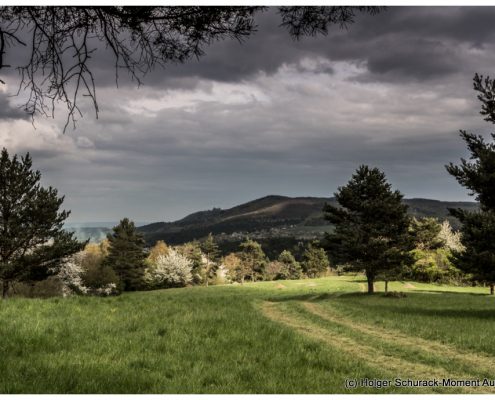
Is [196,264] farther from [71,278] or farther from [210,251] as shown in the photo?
[71,278]

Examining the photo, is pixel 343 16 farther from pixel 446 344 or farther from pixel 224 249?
pixel 224 249

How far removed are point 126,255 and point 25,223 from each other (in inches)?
1721

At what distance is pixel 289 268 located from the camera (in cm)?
10762

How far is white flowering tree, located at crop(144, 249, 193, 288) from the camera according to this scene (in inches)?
3130

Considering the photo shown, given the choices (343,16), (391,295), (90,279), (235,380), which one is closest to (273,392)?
(235,380)

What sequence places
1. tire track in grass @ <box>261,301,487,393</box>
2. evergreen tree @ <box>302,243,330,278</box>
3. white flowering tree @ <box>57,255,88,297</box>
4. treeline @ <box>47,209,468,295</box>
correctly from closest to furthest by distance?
tire track in grass @ <box>261,301,487,393</box> < white flowering tree @ <box>57,255,88,297</box> < treeline @ <box>47,209,468,295</box> < evergreen tree @ <box>302,243,330,278</box>

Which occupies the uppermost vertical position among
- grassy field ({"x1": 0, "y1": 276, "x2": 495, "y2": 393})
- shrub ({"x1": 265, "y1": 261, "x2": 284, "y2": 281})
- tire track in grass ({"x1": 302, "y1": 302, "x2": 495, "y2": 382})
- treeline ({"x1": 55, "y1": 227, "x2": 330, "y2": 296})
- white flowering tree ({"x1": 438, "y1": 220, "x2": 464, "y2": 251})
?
white flowering tree ({"x1": 438, "y1": 220, "x2": 464, "y2": 251})

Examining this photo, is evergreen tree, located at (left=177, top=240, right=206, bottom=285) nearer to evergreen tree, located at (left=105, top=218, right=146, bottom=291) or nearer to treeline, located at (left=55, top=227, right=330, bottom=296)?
treeline, located at (left=55, top=227, right=330, bottom=296)

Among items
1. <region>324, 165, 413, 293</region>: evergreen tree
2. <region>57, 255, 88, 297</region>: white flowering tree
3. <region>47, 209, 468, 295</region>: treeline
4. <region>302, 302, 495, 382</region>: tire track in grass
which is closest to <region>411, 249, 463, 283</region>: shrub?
<region>47, 209, 468, 295</region>: treeline

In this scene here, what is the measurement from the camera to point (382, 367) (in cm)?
852

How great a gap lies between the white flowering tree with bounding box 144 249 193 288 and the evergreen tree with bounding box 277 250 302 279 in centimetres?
3013

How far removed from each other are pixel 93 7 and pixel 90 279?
6077cm

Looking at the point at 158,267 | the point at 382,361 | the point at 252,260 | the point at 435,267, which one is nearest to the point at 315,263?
the point at 252,260

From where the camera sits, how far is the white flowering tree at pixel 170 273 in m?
79.5
